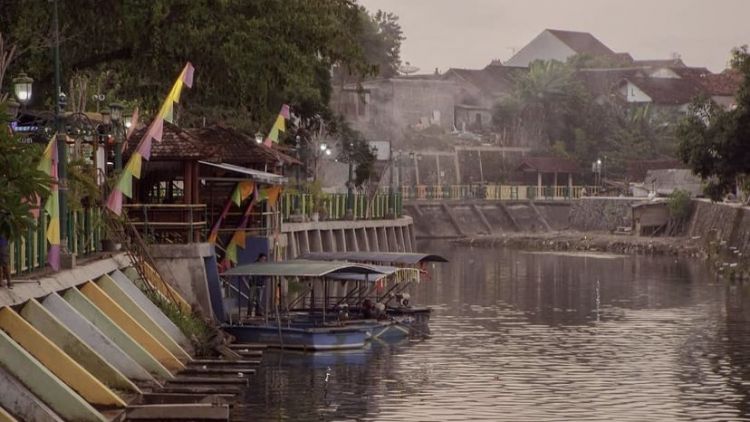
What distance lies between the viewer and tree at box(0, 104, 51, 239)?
25.7m

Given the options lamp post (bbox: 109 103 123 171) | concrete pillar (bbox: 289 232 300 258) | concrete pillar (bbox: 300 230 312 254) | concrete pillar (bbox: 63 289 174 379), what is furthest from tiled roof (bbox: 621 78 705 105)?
concrete pillar (bbox: 63 289 174 379)

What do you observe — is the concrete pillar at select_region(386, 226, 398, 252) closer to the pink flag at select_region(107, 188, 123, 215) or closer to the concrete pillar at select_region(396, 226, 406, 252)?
the concrete pillar at select_region(396, 226, 406, 252)

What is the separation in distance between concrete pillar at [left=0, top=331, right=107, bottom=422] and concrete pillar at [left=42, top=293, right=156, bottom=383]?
13.2 ft

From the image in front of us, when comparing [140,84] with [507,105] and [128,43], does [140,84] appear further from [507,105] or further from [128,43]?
[507,105]

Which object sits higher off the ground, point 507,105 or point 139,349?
point 507,105

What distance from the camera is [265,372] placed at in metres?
39.7

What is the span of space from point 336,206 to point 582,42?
11733 cm

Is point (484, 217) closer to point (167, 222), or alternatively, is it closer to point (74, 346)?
point (167, 222)

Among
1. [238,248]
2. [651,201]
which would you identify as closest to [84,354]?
[238,248]

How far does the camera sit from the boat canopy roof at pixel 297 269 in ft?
144

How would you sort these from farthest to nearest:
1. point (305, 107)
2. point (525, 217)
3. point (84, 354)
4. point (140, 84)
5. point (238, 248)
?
point (525, 217)
point (305, 107)
point (238, 248)
point (140, 84)
point (84, 354)

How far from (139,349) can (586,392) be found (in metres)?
10.6

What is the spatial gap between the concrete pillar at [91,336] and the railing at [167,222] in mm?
12739

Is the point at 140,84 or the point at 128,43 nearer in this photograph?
the point at 128,43
